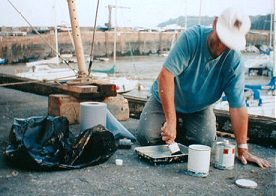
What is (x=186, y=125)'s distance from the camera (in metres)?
3.92

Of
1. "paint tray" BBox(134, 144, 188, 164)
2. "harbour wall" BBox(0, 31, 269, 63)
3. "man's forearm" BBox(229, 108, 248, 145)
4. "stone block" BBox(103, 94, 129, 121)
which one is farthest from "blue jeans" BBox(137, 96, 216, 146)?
"harbour wall" BBox(0, 31, 269, 63)

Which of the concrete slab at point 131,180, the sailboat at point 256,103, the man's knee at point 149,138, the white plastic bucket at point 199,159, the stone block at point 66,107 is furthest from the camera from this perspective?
the sailboat at point 256,103

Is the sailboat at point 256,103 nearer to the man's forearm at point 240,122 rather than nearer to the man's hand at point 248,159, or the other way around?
the man's hand at point 248,159

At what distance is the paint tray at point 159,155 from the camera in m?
3.32

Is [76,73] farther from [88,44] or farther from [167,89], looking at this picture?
[88,44]

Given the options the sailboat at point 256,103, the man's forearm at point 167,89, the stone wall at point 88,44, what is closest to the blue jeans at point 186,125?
the man's forearm at point 167,89

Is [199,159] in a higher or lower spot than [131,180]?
higher

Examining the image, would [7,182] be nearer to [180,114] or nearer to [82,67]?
[180,114]

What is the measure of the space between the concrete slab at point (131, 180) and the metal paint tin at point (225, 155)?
0.21ft

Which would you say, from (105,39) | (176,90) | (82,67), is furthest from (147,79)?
(176,90)

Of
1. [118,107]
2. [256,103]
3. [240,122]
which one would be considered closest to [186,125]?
[240,122]

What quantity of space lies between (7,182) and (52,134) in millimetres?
654

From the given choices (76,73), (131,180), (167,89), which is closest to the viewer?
(131,180)

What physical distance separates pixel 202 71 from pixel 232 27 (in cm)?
61
